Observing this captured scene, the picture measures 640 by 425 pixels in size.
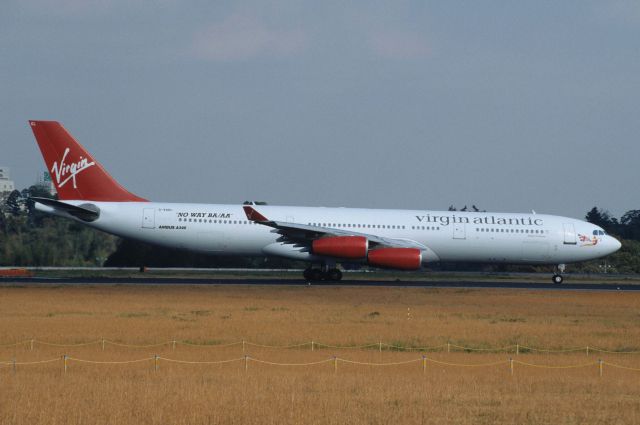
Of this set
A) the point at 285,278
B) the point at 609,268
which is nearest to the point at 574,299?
the point at 285,278

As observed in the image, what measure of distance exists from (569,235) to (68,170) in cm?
2597

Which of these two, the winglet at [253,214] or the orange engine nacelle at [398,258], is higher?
the winglet at [253,214]

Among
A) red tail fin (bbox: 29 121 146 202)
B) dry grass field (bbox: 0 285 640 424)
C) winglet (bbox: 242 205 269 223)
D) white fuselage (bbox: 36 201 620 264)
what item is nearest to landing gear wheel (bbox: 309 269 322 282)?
white fuselage (bbox: 36 201 620 264)

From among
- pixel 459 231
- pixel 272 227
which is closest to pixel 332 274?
pixel 272 227

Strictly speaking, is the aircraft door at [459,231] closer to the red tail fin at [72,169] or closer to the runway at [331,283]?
the runway at [331,283]

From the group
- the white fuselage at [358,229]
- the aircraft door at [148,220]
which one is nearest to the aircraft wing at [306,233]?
the white fuselage at [358,229]

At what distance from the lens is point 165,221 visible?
45.2 meters

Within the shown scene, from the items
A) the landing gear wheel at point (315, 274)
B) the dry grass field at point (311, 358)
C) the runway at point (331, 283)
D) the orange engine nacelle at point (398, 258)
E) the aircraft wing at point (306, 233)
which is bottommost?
the dry grass field at point (311, 358)

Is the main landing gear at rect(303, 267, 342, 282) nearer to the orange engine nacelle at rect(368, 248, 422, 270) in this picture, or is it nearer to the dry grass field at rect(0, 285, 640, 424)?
the orange engine nacelle at rect(368, 248, 422, 270)

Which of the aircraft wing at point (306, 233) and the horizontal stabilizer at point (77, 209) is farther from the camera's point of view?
the horizontal stabilizer at point (77, 209)

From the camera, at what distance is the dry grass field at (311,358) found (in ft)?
49.2

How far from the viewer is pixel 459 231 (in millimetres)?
45812

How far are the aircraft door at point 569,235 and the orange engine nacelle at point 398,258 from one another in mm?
8853

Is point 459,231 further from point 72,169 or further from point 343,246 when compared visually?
point 72,169
